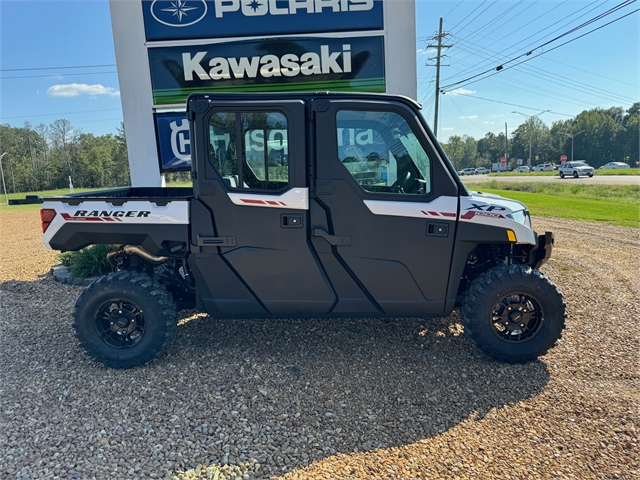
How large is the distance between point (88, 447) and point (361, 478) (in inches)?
70.4

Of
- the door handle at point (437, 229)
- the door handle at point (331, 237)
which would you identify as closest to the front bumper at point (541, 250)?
the door handle at point (437, 229)

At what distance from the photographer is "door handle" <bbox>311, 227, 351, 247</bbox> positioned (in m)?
3.47

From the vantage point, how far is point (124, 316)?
375 cm

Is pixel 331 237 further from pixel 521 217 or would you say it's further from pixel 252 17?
pixel 252 17

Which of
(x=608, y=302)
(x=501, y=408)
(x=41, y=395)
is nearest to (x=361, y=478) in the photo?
(x=501, y=408)

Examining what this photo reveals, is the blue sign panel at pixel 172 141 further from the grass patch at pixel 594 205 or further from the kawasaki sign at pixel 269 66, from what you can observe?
the grass patch at pixel 594 205

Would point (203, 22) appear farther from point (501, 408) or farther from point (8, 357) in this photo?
point (501, 408)

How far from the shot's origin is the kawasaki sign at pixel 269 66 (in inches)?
276

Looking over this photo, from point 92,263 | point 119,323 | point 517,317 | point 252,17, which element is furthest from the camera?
point 252,17

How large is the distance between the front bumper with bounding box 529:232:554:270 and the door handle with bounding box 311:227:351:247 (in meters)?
1.81

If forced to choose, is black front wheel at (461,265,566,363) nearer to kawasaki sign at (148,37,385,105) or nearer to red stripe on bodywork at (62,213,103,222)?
red stripe on bodywork at (62,213,103,222)

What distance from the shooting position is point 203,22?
23.1ft

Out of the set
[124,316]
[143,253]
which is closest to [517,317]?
[143,253]

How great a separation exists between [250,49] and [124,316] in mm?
5198
